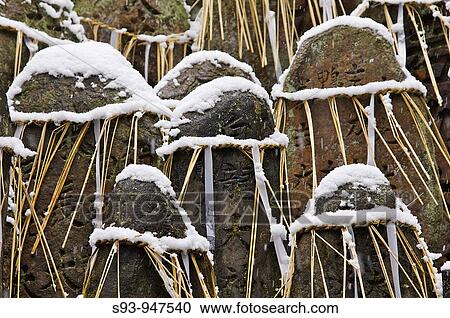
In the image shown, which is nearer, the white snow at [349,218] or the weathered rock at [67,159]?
the white snow at [349,218]

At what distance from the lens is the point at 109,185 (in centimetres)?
391

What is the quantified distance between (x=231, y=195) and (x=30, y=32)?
1499 millimetres

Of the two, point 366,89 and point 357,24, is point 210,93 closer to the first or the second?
point 366,89

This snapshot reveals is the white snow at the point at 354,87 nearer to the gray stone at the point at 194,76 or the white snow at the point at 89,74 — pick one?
the gray stone at the point at 194,76

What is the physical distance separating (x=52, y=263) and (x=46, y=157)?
1.27 feet

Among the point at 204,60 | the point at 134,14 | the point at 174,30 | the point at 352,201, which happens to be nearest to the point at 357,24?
the point at 204,60

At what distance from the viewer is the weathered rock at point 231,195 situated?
12.1 feet

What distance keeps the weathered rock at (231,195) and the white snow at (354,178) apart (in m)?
0.44

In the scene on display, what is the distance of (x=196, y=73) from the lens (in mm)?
4289

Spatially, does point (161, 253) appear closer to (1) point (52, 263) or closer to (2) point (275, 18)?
(1) point (52, 263)

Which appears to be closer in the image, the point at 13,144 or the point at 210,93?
the point at 13,144

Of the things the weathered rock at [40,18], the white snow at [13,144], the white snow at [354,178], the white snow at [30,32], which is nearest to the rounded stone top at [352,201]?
the white snow at [354,178]

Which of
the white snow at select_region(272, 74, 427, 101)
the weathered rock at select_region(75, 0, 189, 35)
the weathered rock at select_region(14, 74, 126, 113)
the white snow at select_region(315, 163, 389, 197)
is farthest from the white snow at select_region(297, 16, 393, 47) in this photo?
the weathered rock at select_region(75, 0, 189, 35)
